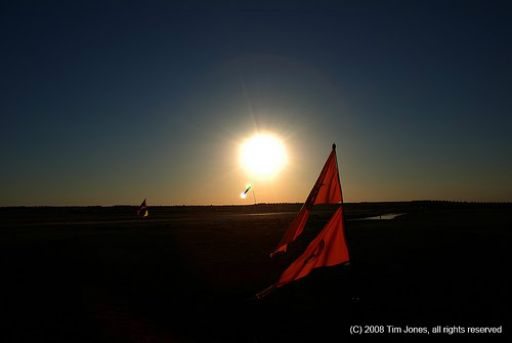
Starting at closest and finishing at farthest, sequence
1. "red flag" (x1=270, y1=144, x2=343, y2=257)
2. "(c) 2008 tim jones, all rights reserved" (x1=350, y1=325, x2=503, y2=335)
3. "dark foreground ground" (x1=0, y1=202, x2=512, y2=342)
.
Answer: "red flag" (x1=270, y1=144, x2=343, y2=257)
"(c) 2008 tim jones, all rights reserved" (x1=350, y1=325, x2=503, y2=335)
"dark foreground ground" (x1=0, y1=202, x2=512, y2=342)

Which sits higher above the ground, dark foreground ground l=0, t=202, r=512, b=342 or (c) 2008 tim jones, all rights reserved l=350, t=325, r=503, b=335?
dark foreground ground l=0, t=202, r=512, b=342

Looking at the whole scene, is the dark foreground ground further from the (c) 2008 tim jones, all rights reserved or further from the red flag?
the red flag

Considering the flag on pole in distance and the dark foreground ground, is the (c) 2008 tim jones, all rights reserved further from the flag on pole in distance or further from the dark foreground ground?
the flag on pole in distance

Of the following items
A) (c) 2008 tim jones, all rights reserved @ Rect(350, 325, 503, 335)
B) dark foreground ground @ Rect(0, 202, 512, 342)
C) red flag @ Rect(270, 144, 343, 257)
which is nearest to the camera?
red flag @ Rect(270, 144, 343, 257)

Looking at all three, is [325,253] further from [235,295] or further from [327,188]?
[235,295]

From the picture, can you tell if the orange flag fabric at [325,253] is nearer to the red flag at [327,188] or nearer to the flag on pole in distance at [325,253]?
the flag on pole in distance at [325,253]

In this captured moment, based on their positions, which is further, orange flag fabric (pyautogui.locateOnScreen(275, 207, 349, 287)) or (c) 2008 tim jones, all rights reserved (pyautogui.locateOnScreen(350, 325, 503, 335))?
(c) 2008 tim jones, all rights reserved (pyautogui.locateOnScreen(350, 325, 503, 335))

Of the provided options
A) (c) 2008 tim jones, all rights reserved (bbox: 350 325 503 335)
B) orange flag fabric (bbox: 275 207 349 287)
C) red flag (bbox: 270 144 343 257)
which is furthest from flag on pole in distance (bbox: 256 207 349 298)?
(c) 2008 tim jones, all rights reserved (bbox: 350 325 503 335)

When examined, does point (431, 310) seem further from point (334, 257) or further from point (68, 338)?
point (68, 338)

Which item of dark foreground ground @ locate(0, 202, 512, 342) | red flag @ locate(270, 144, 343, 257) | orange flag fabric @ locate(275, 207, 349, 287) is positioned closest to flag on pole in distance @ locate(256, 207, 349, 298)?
orange flag fabric @ locate(275, 207, 349, 287)

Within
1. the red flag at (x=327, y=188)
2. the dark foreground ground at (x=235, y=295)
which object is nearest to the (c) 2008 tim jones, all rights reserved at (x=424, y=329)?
the dark foreground ground at (x=235, y=295)

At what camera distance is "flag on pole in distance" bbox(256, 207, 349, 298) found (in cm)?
845

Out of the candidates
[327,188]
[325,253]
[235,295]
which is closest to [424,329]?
[325,253]

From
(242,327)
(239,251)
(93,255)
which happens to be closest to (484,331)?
(242,327)
